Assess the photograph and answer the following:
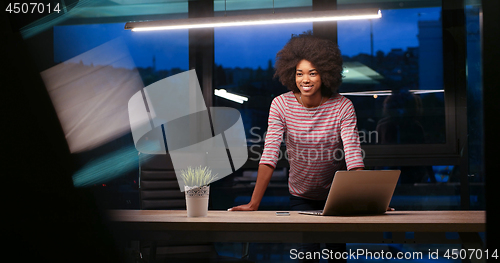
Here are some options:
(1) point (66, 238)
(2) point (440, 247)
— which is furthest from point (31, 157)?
(2) point (440, 247)

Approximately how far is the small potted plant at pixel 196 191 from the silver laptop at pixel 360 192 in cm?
48

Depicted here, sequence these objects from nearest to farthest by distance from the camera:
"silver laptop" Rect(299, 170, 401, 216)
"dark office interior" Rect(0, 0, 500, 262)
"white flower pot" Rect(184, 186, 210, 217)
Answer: "silver laptop" Rect(299, 170, 401, 216) < "white flower pot" Rect(184, 186, 210, 217) < "dark office interior" Rect(0, 0, 500, 262)

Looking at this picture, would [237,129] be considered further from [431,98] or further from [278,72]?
[431,98]

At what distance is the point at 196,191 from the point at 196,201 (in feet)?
0.14

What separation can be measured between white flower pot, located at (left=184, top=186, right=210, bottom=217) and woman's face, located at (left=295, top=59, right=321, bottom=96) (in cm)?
105

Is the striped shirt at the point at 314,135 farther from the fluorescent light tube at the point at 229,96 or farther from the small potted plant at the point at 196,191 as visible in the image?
the fluorescent light tube at the point at 229,96

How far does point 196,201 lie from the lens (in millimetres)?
1674

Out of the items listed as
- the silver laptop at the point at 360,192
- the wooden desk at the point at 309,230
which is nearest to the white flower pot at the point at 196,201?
the wooden desk at the point at 309,230

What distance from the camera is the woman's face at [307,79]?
97.3 inches

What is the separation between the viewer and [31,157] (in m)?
0.43

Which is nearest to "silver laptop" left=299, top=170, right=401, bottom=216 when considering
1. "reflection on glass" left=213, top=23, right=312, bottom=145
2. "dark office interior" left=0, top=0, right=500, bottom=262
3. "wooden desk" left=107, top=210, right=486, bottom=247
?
"wooden desk" left=107, top=210, right=486, bottom=247

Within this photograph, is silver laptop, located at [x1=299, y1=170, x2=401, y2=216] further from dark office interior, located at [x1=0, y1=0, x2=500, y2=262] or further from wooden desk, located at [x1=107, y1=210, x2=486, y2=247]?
dark office interior, located at [x1=0, y1=0, x2=500, y2=262]

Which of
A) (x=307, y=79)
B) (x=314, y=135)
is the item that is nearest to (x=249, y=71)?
(x=307, y=79)

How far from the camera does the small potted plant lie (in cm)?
167
